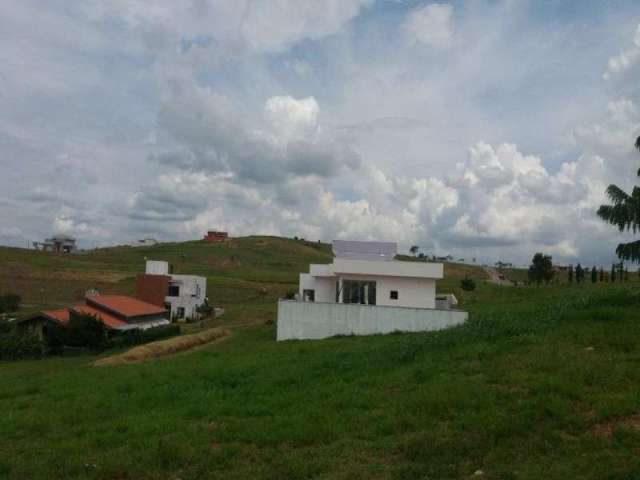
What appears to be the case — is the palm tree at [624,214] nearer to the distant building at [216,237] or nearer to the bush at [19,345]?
the bush at [19,345]

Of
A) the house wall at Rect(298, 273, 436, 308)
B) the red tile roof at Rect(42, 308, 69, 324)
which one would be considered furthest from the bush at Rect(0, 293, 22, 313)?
the house wall at Rect(298, 273, 436, 308)

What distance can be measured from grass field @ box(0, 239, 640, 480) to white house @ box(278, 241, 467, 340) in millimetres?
12917

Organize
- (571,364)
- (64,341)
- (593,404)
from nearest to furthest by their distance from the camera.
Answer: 1. (593,404)
2. (571,364)
3. (64,341)

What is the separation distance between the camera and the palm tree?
16.2m

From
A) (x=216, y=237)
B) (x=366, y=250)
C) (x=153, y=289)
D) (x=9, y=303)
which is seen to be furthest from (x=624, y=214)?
(x=216, y=237)

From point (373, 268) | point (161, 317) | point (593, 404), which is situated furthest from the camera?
point (161, 317)

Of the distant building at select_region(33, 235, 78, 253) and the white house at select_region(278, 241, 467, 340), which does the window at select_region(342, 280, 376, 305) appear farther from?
the distant building at select_region(33, 235, 78, 253)

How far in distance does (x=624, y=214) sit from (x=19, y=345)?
35.4 meters

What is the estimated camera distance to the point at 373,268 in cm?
3269

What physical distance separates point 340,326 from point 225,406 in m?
18.6

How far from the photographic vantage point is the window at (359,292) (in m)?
33.2

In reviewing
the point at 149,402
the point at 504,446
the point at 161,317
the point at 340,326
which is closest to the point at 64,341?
the point at 161,317

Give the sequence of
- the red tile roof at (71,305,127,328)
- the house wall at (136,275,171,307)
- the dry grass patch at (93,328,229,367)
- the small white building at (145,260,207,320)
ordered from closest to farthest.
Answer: the dry grass patch at (93,328,229,367)
the red tile roof at (71,305,127,328)
the house wall at (136,275,171,307)
the small white building at (145,260,207,320)

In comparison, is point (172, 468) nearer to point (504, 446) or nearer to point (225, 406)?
point (225, 406)
